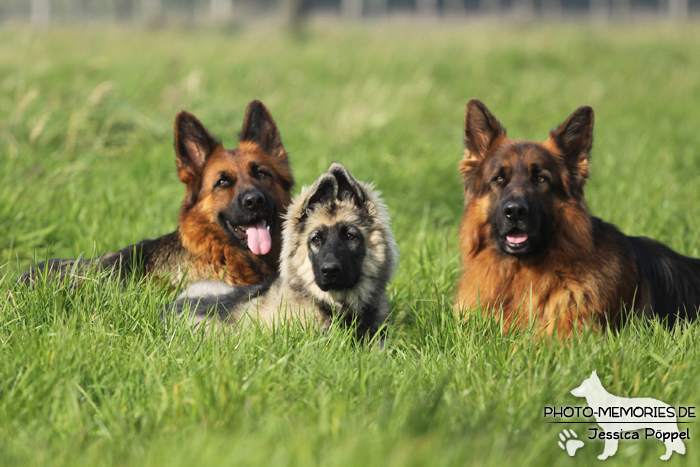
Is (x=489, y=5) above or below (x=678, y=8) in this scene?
above

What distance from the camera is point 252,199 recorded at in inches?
173

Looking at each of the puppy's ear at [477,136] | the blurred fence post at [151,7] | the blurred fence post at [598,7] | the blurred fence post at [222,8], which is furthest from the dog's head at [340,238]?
the blurred fence post at [598,7]

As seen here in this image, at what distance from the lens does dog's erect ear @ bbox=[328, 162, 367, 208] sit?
383 cm

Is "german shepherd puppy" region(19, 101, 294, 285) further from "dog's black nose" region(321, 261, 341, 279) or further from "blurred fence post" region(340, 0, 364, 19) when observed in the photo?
"blurred fence post" region(340, 0, 364, 19)

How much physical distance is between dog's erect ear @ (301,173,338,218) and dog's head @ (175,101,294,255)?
0.60 meters

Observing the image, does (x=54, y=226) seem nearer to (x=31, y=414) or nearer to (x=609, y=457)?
(x=31, y=414)

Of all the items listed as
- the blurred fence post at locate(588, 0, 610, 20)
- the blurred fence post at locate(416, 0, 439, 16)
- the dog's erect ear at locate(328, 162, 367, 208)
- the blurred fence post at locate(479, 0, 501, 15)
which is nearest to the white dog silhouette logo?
the dog's erect ear at locate(328, 162, 367, 208)

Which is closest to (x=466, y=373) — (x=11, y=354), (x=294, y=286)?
(x=294, y=286)

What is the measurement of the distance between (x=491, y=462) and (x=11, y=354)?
2292 millimetres

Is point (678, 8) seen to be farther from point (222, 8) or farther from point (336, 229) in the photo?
point (336, 229)

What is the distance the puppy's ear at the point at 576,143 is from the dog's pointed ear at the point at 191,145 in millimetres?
2576

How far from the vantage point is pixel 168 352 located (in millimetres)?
3086

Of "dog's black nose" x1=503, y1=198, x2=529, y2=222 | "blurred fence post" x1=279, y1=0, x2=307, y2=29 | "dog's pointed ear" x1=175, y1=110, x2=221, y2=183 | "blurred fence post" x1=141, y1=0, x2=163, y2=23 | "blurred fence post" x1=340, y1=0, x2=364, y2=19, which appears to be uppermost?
"blurred fence post" x1=340, y1=0, x2=364, y2=19

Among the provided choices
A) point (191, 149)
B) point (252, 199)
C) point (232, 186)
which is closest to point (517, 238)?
point (252, 199)
